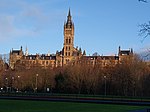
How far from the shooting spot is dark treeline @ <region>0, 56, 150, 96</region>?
98.8 m

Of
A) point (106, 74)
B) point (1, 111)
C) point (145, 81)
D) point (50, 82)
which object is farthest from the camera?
point (50, 82)

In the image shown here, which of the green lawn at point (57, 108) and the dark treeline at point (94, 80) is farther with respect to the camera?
the dark treeline at point (94, 80)

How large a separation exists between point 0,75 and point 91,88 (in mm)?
42542

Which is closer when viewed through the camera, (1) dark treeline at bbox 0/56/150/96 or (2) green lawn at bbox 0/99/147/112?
(2) green lawn at bbox 0/99/147/112

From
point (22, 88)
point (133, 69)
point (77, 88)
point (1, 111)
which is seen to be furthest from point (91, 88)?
point (1, 111)

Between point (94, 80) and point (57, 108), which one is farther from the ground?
point (94, 80)

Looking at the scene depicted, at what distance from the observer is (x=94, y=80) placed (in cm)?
10662

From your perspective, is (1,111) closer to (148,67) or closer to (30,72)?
(148,67)

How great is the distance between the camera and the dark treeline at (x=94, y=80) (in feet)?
324

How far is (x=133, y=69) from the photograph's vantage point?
10150cm

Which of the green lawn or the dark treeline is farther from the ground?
the dark treeline

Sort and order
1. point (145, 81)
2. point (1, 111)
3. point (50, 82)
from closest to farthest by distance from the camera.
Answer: point (1, 111) → point (145, 81) → point (50, 82)

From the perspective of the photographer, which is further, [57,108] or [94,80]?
[94,80]

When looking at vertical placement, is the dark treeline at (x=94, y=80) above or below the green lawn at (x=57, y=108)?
above
